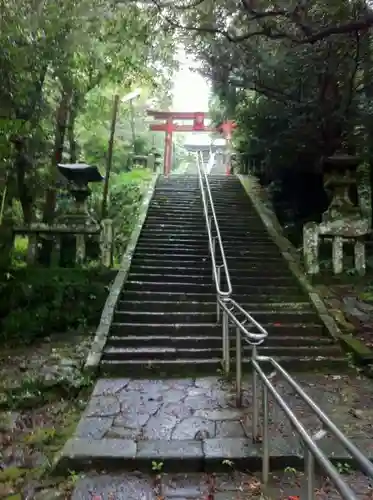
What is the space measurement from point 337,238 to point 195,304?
2.75m

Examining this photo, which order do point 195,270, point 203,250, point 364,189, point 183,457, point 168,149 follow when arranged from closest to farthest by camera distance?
1. point 183,457
2. point 195,270
3. point 203,250
4. point 364,189
5. point 168,149

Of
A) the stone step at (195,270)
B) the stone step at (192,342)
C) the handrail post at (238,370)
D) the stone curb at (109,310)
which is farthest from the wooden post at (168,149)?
the handrail post at (238,370)

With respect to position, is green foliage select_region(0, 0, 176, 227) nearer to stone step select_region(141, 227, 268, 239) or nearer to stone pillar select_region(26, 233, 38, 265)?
stone pillar select_region(26, 233, 38, 265)

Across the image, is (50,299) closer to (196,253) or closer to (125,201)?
(196,253)

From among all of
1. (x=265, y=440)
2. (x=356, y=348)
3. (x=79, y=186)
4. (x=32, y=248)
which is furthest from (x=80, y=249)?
(x=265, y=440)

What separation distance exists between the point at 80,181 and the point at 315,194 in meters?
5.70

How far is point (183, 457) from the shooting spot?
3.39 meters

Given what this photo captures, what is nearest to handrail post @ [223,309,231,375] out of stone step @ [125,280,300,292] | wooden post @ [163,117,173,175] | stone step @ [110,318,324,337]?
stone step @ [110,318,324,337]

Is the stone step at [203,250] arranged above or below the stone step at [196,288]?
above

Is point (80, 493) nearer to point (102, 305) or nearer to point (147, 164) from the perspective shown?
point (102, 305)

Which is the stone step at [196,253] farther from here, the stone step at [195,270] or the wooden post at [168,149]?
the wooden post at [168,149]

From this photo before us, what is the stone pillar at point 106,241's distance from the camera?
7.55 metres

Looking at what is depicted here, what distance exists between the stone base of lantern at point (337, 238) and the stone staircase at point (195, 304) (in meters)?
0.48

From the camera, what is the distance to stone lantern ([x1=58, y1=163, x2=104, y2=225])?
7980 mm
